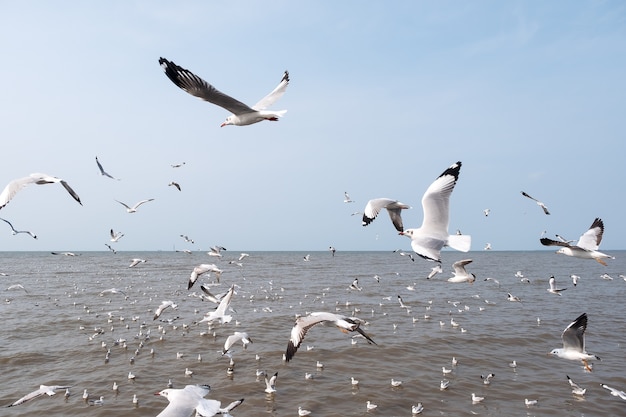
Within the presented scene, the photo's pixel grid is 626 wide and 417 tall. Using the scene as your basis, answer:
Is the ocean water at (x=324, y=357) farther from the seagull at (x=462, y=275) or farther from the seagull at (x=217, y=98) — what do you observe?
the seagull at (x=217, y=98)

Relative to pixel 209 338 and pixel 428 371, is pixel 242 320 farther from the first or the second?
pixel 428 371

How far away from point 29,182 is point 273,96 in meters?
→ 6.11

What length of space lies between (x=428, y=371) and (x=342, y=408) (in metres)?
3.21

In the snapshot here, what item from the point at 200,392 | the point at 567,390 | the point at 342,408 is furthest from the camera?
the point at 567,390

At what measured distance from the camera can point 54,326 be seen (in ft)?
53.5

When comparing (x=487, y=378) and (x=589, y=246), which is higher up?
(x=589, y=246)

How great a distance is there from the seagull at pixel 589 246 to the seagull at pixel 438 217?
2098 millimetres

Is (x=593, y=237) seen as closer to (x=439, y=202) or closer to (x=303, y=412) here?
(x=439, y=202)

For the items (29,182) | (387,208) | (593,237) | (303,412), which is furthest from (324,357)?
(29,182)

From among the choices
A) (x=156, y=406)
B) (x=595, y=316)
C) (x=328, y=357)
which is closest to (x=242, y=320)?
(x=328, y=357)

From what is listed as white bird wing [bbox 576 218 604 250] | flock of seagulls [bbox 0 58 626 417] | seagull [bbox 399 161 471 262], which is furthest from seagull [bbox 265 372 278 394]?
white bird wing [bbox 576 218 604 250]

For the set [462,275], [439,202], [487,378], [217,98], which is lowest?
[487,378]

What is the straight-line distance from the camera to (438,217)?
Result: 7738 millimetres

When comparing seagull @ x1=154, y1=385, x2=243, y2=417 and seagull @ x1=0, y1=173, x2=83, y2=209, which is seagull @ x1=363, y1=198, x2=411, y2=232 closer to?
seagull @ x1=154, y1=385, x2=243, y2=417
